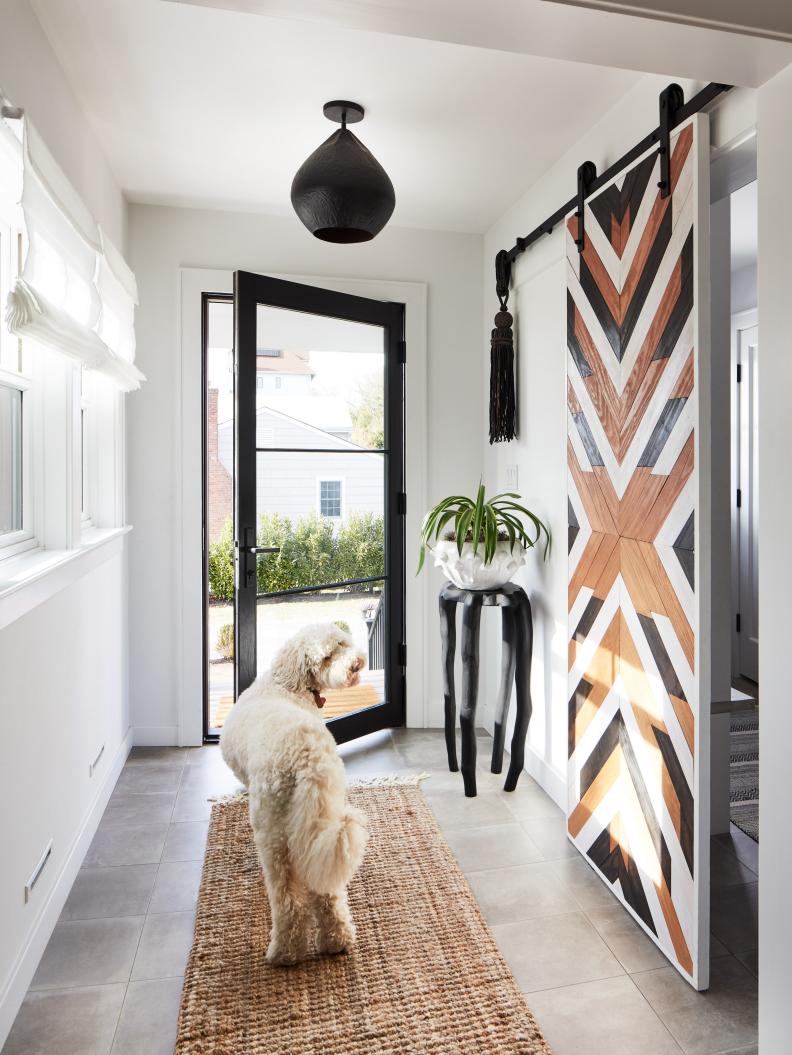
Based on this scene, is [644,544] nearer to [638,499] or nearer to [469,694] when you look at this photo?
[638,499]

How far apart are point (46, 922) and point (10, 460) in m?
1.29

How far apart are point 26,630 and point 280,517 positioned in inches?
57.4

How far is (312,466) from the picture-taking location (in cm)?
329

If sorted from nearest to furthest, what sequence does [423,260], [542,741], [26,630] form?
[26,630] < [542,741] < [423,260]

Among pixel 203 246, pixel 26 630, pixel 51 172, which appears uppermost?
pixel 203 246

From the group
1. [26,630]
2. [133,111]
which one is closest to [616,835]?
[26,630]

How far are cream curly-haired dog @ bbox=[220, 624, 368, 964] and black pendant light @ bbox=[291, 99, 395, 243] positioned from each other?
1.56m

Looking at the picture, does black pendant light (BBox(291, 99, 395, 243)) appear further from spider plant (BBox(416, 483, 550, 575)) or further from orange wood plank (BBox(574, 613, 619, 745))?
orange wood plank (BBox(574, 613, 619, 745))

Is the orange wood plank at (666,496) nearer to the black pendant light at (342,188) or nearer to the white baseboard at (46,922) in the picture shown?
the black pendant light at (342,188)

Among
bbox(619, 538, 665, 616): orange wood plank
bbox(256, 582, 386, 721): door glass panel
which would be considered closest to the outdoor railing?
bbox(256, 582, 386, 721): door glass panel

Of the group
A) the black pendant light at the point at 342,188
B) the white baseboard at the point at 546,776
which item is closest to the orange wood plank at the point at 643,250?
the black pendant light at the point at 342,188

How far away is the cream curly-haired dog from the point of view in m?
1.71

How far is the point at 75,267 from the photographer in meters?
2.16

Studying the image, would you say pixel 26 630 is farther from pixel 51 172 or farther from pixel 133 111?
pixel 133 111
